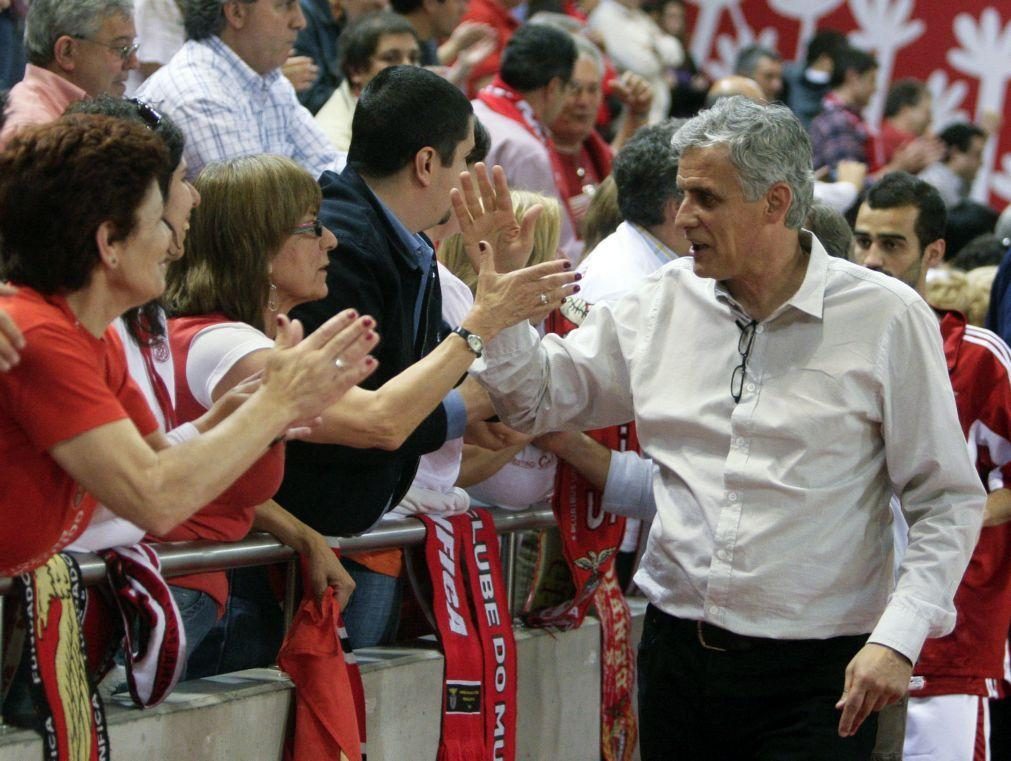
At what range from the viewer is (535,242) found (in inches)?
181

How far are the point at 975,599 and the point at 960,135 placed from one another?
776 centimetres

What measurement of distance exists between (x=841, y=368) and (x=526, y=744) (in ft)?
5.59

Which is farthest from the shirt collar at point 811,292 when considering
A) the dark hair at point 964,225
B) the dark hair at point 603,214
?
the dark hair at point 964,225

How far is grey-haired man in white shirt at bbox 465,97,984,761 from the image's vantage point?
3410mm

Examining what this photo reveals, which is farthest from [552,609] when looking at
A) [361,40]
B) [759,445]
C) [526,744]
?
[361,40]

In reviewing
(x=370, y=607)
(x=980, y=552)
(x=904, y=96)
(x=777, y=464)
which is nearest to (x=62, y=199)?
(x=777, y=464)

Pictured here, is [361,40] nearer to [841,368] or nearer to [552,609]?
[552,609]

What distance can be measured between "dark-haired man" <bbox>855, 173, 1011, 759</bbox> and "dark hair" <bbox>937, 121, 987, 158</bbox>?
7.41 metres

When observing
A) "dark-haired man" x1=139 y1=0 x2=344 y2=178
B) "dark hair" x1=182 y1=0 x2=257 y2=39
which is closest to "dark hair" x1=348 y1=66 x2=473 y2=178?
"dark-haired man" x1=139 y1=0 x2=344 y2=178

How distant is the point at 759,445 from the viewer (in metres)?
3.48

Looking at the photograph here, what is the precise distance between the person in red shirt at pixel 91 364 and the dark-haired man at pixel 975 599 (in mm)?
2454

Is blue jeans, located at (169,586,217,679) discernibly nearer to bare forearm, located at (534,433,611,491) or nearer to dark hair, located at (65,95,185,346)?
dark hair, located at (65,95,185,346)

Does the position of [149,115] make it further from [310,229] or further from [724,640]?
[724,640]

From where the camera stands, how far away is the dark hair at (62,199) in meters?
2.77
